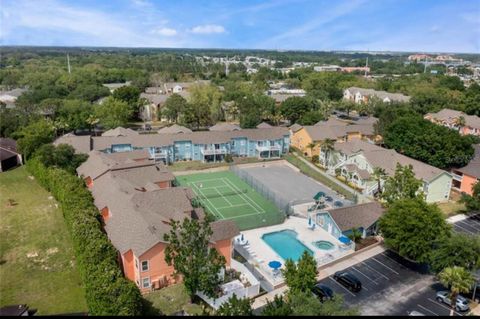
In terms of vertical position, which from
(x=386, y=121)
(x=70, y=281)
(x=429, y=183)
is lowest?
(x=70, y=281)

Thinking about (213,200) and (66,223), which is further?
(213,200)

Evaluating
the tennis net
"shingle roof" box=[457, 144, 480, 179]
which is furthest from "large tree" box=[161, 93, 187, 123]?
"shingle roof" box=[457, 144, 480, 179]

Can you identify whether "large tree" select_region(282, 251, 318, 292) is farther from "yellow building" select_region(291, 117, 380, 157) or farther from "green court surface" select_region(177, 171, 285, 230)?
"yellow building" select_region(291, 117, 380, 157)

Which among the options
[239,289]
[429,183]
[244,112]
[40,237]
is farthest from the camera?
[244,112]

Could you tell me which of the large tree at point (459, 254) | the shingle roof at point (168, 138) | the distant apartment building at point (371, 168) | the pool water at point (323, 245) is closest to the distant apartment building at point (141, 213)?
the shingle roof at point (168, 138)

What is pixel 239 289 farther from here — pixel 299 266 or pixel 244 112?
pixel 244 112

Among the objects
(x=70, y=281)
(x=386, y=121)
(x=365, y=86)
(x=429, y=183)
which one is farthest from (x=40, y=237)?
(x=365, y=86)
